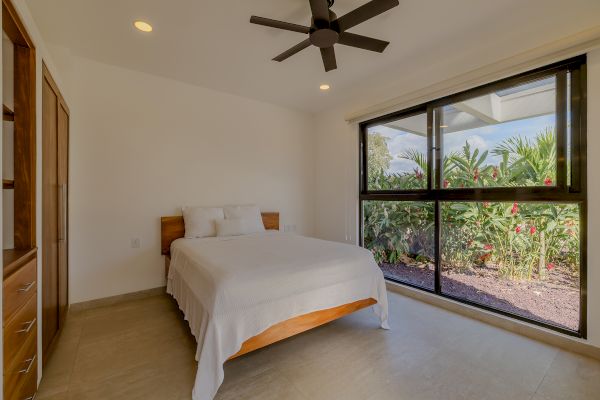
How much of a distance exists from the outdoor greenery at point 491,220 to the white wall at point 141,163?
1.94 metres

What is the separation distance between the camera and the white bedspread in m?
1.55

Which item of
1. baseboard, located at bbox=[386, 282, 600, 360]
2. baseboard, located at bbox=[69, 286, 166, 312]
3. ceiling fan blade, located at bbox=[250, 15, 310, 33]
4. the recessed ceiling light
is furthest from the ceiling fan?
baseboard, located at bbox=[69, 286, 166, 312]

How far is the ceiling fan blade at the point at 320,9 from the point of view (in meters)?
1.64

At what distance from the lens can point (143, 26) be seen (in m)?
2.20

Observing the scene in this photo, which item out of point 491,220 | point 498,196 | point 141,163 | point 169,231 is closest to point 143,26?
point 141,163

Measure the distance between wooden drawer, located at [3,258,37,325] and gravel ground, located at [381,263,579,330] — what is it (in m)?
3.33

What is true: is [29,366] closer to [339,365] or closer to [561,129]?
[339,365]

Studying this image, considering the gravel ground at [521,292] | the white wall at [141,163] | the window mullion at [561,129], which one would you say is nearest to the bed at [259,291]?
the white wall at [141,163]

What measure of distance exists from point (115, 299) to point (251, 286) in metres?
2.11

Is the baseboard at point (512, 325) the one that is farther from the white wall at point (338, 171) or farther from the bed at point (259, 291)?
the white wall at point (338, 171)

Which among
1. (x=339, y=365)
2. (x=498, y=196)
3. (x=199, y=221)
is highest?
(x=498, y=196)

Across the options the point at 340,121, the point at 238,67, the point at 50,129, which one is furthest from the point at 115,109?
the point at 340,121

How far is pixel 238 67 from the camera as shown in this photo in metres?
2.90

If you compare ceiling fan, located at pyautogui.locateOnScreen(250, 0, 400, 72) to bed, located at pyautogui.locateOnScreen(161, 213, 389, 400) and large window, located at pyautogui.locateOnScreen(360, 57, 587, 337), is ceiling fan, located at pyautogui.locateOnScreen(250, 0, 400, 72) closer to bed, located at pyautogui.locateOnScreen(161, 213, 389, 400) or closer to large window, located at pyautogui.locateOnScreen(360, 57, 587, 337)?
large window, located at pyautogui.locateOnScreen(360, 57, 587, 337)
